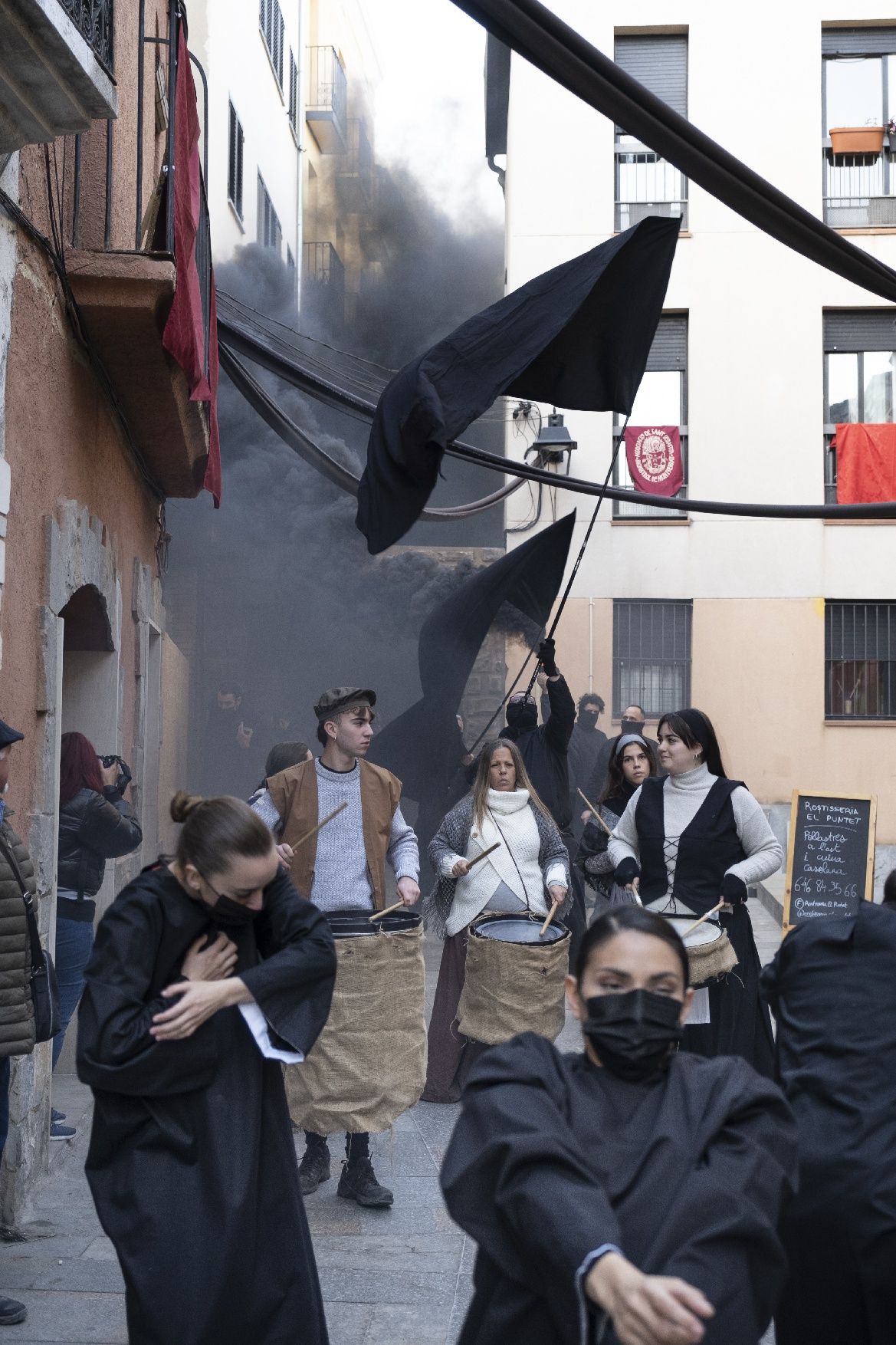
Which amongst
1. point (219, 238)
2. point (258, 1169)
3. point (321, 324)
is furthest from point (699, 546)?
point (258, 1169)

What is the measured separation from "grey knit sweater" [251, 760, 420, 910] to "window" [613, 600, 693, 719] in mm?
11945

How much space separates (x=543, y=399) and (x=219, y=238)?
568 inches

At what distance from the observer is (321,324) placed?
25672 millimetres

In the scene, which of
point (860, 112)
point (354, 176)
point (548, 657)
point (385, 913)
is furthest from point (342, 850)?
point (354, 176)

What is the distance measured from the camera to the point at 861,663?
1766 cm

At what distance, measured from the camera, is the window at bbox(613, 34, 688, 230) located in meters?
18.2

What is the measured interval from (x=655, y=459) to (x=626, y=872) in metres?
12.3

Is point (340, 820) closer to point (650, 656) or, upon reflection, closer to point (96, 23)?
point (96, 23)

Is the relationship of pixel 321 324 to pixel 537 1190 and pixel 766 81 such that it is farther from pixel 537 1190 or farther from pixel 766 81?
pixel 537 1190

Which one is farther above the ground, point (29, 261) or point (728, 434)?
point (728, 434)

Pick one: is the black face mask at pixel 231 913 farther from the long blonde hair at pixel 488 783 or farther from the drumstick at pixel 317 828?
the long blonde hair at pixel 488 783

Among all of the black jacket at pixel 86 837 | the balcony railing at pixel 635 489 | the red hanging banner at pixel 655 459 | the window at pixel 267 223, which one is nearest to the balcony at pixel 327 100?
the window at pixel 267 223

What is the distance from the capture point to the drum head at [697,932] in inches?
214

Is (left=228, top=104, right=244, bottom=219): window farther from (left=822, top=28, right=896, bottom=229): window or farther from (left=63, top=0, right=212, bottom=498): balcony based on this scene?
(left=63, top=0, right=212, bottom=498): balcony
